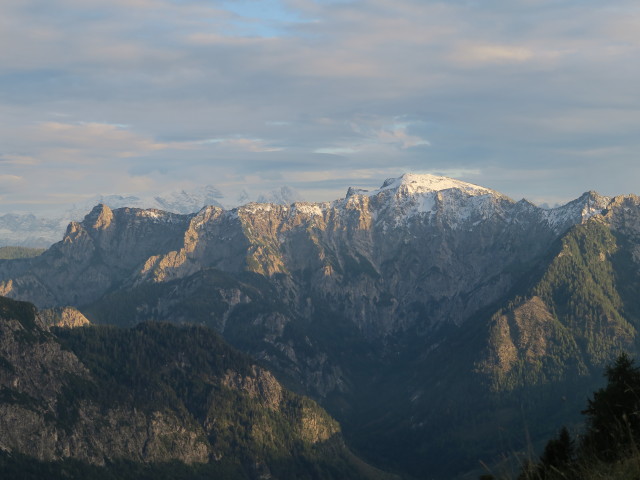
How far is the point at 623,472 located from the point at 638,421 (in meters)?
32.5

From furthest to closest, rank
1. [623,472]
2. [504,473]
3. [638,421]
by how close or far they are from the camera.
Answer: [638,421] < [623,472] < [504,473]

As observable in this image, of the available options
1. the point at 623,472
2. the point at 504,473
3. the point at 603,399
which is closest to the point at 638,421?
the point at 603,399

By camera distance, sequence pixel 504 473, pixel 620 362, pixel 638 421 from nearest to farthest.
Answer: pixel 504 473
pixel 638 421
pixel 620 362

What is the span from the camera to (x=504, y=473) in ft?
130

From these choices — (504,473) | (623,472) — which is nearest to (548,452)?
(623,472)

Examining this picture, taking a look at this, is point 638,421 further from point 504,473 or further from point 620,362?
point 504,473

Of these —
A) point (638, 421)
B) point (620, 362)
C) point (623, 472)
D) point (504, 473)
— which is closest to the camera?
point (504, 473)

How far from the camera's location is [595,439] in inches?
3105

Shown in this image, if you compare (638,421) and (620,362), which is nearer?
(638,421)

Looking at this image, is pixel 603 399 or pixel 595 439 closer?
pixel 595 439

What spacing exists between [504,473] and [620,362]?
50399 millimetres

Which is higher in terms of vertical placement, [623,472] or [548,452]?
[623,472]

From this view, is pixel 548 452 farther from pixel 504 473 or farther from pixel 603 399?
pixel 504 473

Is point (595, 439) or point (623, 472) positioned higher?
point (623, 472)
